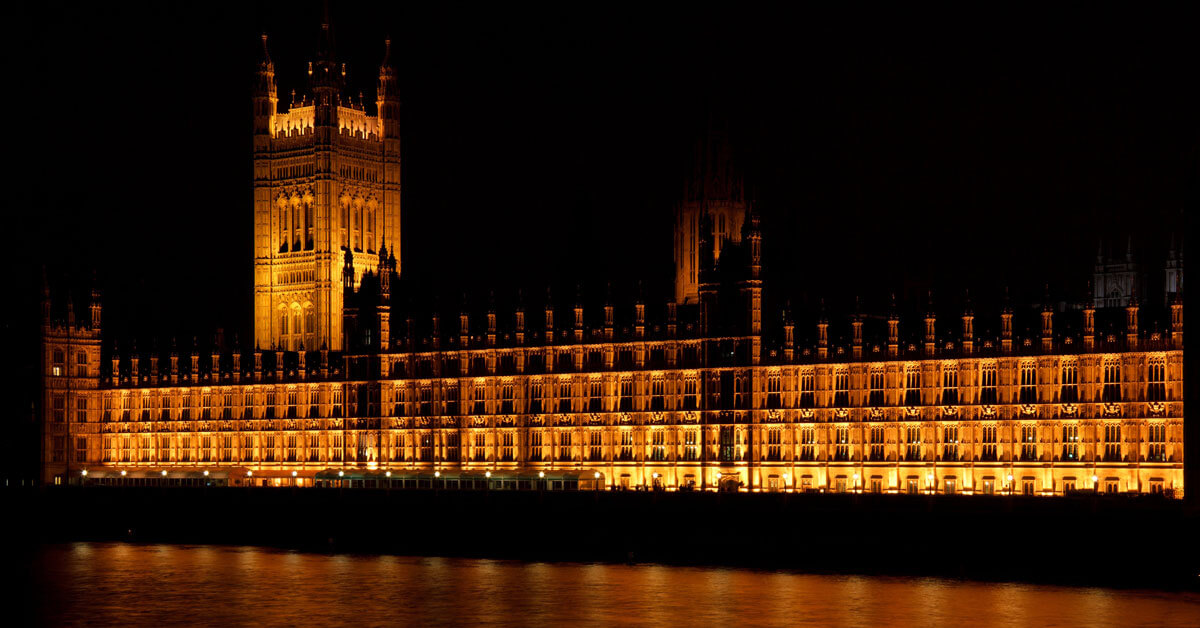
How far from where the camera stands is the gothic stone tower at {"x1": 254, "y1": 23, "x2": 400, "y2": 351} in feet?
433

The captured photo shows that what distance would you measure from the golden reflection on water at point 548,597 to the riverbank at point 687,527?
119 inches

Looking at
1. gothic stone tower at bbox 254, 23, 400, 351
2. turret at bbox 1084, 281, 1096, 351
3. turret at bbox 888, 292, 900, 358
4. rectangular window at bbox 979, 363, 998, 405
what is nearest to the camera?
turret at bbox 1084, 281, 1096, 351

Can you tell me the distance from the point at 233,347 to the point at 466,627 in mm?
58904

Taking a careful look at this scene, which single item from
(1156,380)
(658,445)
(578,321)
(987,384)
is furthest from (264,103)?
(1156,380)

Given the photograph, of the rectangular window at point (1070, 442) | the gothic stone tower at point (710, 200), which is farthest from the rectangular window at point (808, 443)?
the gothic stone tower at point (710, 200)

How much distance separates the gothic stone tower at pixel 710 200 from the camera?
12125 centimetres

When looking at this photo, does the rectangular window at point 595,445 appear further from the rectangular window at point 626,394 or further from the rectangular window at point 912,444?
the rectangular window at point 912,444

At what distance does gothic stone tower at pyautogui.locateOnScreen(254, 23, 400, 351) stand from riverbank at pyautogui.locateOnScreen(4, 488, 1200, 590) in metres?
26.1

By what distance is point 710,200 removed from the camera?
121 m

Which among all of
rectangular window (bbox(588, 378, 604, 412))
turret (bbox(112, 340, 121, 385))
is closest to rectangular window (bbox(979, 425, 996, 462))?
rectangular window (bbox(588, 378, 604, 412))

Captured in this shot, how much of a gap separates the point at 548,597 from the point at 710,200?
53.6 m

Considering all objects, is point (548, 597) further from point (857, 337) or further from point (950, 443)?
point (857, 337)

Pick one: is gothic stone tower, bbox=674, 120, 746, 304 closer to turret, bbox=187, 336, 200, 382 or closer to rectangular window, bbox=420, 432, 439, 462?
rectangular window, bbox=420, 432, 439, 462

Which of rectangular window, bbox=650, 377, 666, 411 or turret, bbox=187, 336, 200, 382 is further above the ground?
turret, bbox=187, 336, 200, 382
